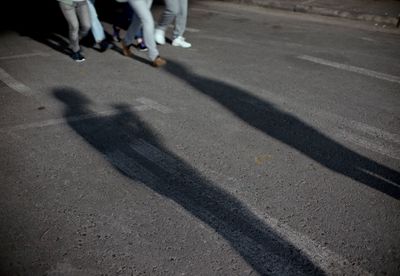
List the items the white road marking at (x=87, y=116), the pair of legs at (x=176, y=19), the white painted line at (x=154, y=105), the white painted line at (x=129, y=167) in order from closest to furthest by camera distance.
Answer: the white painted line at (x=129, y=167) → the white road marking at (x=87, y=116) → the white painted line at (x=154, y=105) → the pair of legs at (x=176, y=19)

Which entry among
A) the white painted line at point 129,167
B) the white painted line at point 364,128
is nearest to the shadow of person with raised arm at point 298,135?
the white painted line at point 364,128

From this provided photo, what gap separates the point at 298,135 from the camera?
3.74m

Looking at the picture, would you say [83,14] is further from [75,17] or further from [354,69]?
[354,69]

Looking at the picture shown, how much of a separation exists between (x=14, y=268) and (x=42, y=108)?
2.51 metres

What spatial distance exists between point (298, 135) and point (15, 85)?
4.00m

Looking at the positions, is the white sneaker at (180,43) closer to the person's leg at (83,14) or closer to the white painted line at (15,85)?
the person's leg at (83,14)

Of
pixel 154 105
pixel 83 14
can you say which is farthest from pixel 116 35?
pixel 154 105

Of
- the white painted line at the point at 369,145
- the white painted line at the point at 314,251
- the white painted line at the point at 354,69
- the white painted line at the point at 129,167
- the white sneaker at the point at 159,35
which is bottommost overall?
the white painted line at the point at 314,251

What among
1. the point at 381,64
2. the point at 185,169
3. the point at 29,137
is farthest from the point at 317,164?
the point at 381,64

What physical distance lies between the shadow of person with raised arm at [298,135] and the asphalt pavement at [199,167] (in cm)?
2

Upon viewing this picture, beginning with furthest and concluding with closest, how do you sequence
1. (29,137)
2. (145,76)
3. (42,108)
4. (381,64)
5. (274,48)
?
(274,48) → (381,64) → (145,76) → (42,108) → (29,137)

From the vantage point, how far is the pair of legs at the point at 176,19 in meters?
6.40

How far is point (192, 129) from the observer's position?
383 centimetres

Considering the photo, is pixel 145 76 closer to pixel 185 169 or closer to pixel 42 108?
pixel 42 108
